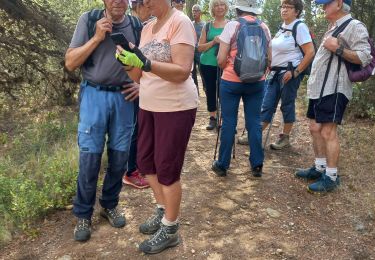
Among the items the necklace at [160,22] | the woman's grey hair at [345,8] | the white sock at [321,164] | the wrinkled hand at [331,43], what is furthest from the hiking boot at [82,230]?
the woman's grey hair at [345,8]

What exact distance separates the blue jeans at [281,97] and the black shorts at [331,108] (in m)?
1.13

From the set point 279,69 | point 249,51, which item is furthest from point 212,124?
point 249,51

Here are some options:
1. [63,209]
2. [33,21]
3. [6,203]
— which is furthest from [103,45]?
[33,21]

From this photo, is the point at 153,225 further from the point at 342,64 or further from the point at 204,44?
the point at 204,44

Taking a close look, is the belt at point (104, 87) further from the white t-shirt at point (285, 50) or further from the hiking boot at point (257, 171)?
the white t-shirt at point (285, 50)

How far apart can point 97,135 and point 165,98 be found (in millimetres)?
740

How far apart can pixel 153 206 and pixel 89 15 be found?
75.0 inches

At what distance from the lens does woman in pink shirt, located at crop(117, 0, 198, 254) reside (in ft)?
8.50

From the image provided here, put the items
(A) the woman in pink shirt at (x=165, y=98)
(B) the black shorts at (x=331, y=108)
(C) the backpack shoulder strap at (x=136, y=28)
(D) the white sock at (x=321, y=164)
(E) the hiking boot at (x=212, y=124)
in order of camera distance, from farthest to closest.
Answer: (E) the hiking boot at (x=212, y=124)
(D) the white sock at (x=321, y=164)
(B) the black shorts at (x=331, y=108)
(C) the backpack shoulder strap at (x=136, y=28)
(A) the woman in pink shirt at (x=165, y=98)

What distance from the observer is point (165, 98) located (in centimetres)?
271

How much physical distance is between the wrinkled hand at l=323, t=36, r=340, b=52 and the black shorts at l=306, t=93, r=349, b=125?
1.54 ft

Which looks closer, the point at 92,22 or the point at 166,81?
the point at 166,81

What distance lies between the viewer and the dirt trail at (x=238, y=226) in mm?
3156

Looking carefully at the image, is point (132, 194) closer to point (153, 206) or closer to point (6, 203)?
point (153, 206)
